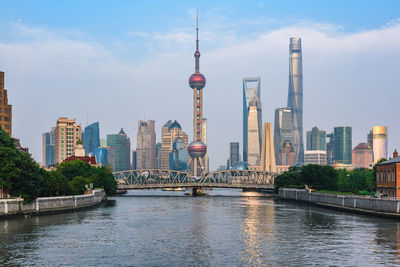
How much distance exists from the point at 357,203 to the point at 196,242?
194 ft

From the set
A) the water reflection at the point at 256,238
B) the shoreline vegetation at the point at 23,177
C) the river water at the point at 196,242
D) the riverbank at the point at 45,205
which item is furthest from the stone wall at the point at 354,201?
the shoreline vegetation at the point at 23,177

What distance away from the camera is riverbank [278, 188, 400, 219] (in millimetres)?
95000

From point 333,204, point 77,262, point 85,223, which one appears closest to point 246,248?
point 77,262

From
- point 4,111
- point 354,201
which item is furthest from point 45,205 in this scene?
point 4,111

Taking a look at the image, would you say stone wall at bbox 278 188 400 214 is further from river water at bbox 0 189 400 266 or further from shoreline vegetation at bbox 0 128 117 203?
shoreline vegetation at bbox 0 128 117 203

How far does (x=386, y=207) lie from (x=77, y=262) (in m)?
64.0

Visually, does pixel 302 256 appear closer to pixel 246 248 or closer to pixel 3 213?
pixel 246 248

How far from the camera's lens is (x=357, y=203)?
115 metres

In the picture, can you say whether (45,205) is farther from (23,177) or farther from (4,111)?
(4,111)

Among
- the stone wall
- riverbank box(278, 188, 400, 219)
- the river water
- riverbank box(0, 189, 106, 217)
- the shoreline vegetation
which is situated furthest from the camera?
the stone wall

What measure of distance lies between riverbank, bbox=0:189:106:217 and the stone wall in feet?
192

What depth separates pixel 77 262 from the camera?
51.0m

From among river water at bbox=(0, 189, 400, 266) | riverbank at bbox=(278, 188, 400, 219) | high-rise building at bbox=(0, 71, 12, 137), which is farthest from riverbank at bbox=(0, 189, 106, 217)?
riverbank at bbox=(278, 188, 400, 219)

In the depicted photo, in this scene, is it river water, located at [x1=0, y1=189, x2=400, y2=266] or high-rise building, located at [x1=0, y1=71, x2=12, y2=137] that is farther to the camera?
high-rise building, located at [x1=0, y1=71, x2=12, y2=137]
